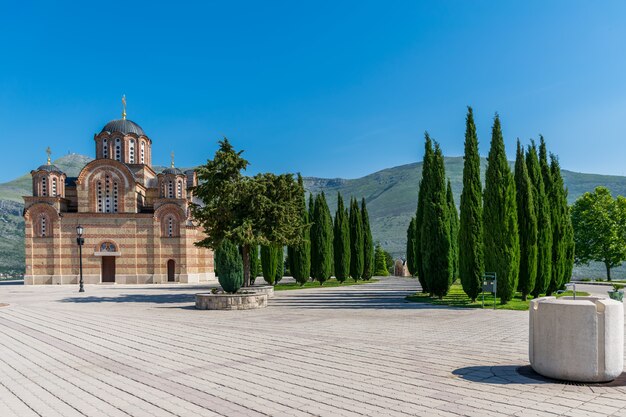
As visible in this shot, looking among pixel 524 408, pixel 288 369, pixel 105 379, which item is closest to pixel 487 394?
pixel 524 408

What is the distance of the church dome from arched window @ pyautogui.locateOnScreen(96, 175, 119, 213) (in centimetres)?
564

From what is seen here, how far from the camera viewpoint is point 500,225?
60.2 feet

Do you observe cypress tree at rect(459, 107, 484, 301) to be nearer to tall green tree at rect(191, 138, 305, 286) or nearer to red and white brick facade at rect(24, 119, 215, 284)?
tall green tree at rect(191, 138, 305, 286)

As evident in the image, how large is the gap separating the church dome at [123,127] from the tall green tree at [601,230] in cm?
4146

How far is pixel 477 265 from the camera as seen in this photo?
19.1 m

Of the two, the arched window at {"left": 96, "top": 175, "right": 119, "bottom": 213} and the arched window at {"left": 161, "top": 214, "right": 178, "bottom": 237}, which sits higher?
the arched window at {"left": 96, "top": 175, "right": 119, "bottom": 213}

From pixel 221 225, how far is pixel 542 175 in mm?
16400

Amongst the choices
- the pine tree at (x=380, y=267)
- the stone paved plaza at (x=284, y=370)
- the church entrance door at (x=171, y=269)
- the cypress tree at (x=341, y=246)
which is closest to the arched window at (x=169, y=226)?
the church entrance door at (x=171, y=269)

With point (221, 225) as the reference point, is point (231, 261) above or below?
below

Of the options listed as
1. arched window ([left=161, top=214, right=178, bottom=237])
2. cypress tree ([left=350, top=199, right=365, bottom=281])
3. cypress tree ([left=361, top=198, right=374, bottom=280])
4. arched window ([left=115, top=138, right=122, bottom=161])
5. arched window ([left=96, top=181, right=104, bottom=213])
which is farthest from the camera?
arched window ([left=115, top=138, right=122, bottom=161])

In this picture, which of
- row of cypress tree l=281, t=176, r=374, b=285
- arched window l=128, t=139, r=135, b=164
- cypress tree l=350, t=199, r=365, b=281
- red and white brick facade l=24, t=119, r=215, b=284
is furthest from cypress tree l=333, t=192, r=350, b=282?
arched window l=128, t=139, r=135, b=164

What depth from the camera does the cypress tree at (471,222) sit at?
19109 millimetres

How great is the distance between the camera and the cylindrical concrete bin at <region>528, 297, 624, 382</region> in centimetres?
645

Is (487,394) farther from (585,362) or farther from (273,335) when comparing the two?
(273,335)
